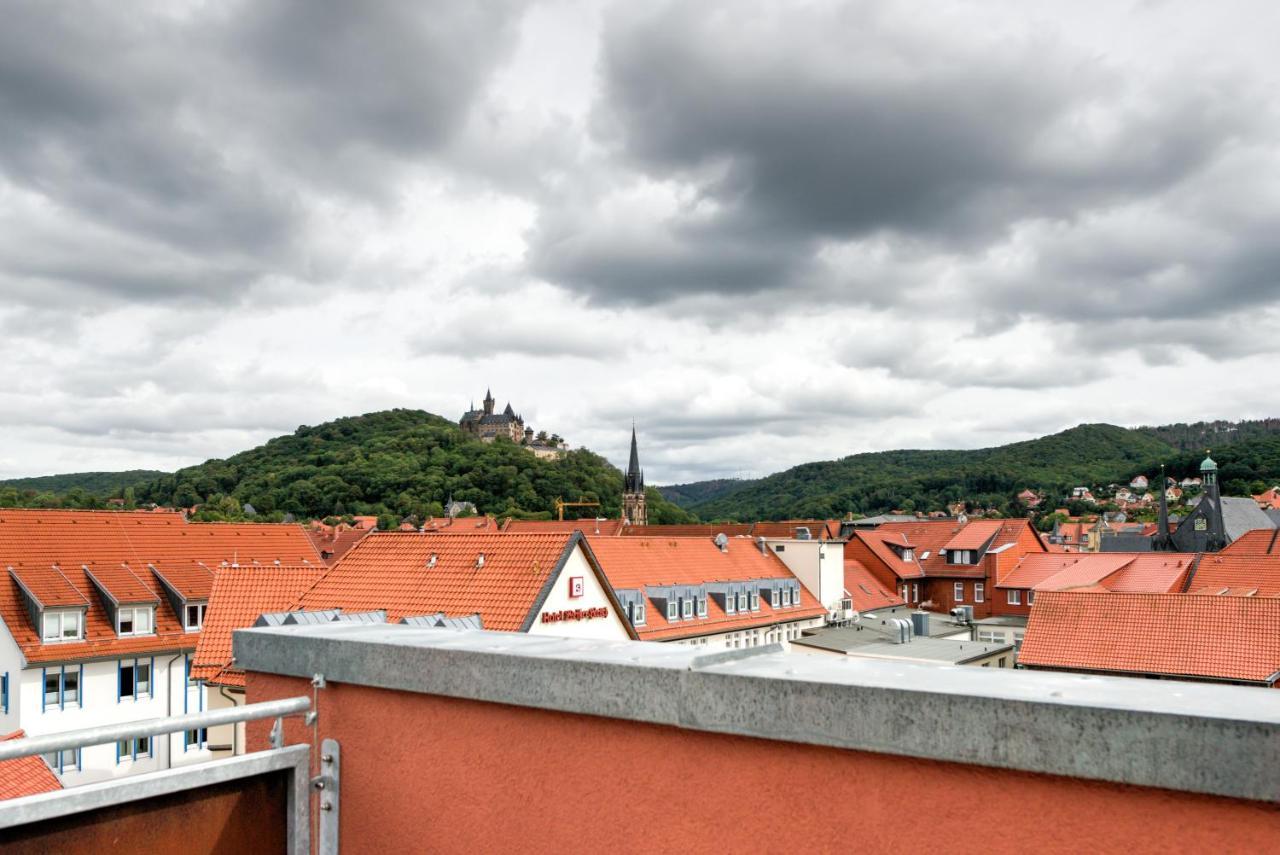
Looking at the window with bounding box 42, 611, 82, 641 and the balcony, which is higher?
the balcony

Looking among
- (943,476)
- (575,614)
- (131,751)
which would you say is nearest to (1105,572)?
(575,614)

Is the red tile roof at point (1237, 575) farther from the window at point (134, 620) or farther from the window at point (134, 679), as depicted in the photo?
the window at point (134, 620)

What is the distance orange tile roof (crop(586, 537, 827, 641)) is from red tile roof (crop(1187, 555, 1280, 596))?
643 inches

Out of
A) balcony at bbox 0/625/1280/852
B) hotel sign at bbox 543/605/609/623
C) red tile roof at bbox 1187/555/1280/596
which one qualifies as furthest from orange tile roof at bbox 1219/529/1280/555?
balcony at bbox 0/625/1280/852

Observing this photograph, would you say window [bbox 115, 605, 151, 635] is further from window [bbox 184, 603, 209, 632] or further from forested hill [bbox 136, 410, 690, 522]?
forested hill [bbox 136, 410, 690, 522]

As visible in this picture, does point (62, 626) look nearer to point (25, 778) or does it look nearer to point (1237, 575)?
point (25, 778)

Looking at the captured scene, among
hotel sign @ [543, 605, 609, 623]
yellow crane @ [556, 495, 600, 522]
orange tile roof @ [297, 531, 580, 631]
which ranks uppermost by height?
yellow crane @ [556, 495, 600, 522]

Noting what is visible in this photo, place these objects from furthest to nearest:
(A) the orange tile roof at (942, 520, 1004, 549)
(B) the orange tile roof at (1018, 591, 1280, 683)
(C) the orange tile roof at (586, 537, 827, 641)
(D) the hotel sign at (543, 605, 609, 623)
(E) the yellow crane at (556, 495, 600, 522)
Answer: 1. (E) the yellow crane at (556, 495, 600, 522)
2. (A) the orange tile roof at (942, 520, 1004, 549)
3. (C) the orange tile roof at (586, 537, 827, 641)
4. (B) the orange tile roof at (1018, 591, 1280, 683)
5. (D) the hotel sign at (543, 605, 609, 623)

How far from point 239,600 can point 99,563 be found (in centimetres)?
1141

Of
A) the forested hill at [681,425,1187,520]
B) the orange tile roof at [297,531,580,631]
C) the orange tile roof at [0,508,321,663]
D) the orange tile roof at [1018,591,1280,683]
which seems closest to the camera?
the orange tile roof at [297,531,580,631]

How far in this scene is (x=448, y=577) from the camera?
19.0m

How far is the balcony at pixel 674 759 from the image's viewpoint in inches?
76.7

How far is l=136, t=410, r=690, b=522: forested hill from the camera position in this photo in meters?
110

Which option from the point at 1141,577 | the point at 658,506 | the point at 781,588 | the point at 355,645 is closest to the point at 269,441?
the point at 658,506
